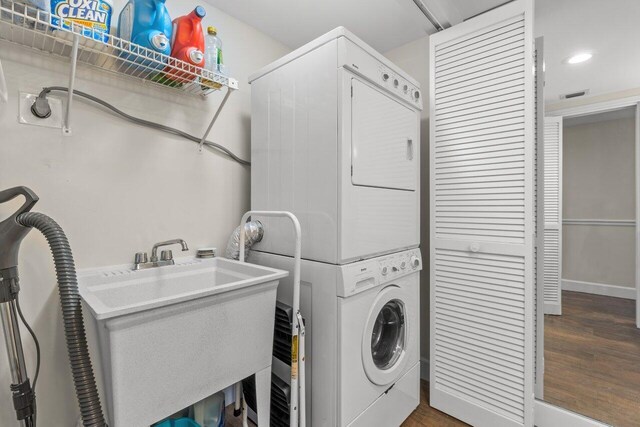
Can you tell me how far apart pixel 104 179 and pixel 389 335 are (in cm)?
177

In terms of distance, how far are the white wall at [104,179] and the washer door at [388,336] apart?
106 centimetres

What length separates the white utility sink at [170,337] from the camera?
831 millimetres

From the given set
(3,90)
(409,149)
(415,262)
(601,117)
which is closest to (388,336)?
(415,262)

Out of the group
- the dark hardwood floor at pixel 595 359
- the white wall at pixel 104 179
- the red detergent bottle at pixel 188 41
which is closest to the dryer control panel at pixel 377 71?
the red detergent bottle at pixel 188 41

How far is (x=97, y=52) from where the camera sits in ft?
4.03

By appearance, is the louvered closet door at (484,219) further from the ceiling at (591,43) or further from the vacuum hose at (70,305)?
the vacuum hose at (70,305)

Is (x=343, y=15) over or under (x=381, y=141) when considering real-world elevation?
over

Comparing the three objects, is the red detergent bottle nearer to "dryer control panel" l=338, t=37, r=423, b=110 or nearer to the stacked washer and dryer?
the stacked washer and dryer

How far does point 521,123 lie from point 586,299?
1.41 metres

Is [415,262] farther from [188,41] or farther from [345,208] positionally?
[188,41]

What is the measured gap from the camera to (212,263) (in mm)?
1622

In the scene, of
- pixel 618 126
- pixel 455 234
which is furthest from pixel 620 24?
pixel 455 234

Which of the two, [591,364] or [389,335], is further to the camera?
[591,364]

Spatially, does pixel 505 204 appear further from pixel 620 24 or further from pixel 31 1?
pixel 31 1
